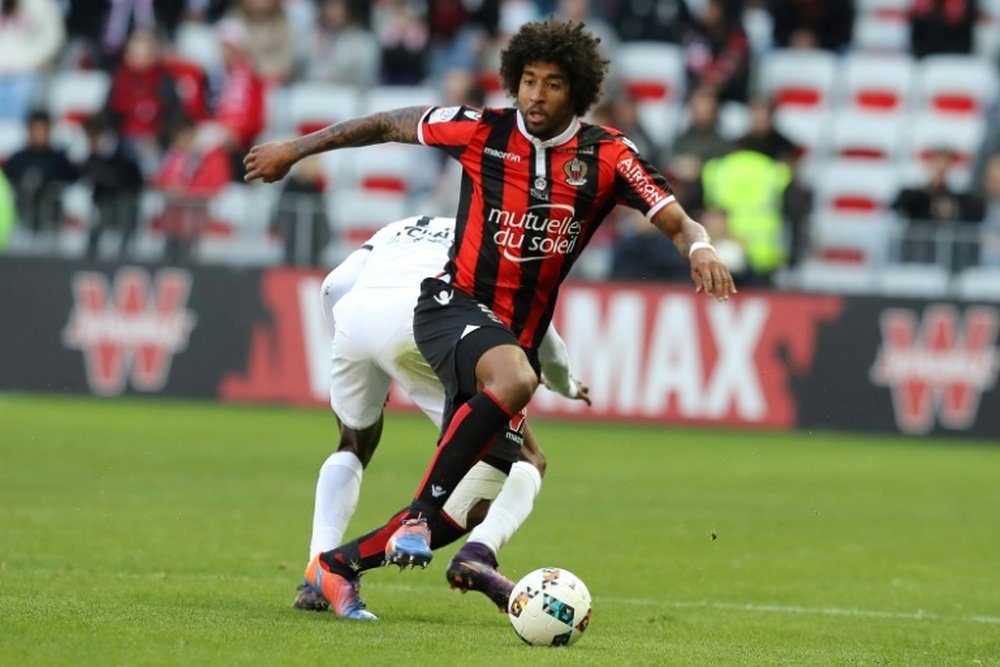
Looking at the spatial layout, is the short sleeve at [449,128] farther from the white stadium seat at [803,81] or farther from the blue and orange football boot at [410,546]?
the white stadium seat at [803,81]

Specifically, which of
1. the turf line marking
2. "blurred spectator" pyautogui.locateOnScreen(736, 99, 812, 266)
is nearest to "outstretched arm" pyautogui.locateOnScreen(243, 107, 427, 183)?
the turf line marking

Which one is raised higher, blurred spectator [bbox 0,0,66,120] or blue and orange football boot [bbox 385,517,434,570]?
blurred spectator [bbox 0,0,66,120]

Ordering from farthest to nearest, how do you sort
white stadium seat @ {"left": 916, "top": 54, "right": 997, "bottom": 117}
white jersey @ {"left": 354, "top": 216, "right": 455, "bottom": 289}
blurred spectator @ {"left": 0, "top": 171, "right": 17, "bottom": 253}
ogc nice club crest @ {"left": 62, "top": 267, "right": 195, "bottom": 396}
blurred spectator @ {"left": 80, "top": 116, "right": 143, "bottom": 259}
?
white stadium seat @ {"left": 916, "top": 54, "right": 997, "bottom": 117} < blurred spectator @ {"left": 0, "top": 171, "right": 17, "bottom": 253} < blurred spectator @ {"left": 80, "top": 116, "right": 143, "bottom": 259} < ogc nice club crest @ {"left": 62, "top": 267, "right": 195, "bottom": 396} < white jersey @ {"left": 354, "top": 216, "right": 455, "bottom": 289}

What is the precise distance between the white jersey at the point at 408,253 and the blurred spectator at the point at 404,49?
13.7 m

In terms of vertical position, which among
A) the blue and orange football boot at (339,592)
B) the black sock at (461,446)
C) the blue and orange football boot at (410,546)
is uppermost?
the black sock at (461,446)

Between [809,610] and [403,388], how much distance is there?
2.11m

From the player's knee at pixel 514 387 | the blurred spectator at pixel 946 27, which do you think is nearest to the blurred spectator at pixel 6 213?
the blurred spectator at pixel 946 27

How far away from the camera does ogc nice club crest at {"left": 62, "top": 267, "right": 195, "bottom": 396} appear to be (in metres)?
19.1

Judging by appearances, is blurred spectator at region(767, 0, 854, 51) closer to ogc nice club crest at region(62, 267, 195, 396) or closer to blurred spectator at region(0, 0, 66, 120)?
ogc nice club crest at region(62, 267, 195, 396)

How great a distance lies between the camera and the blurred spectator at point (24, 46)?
22.9 metres

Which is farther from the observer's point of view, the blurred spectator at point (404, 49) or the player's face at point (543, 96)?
the blurred spectator at point (404, 49)

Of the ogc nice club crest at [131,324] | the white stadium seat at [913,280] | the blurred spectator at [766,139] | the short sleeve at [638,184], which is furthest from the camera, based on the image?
the blurred spectator at [766,139]

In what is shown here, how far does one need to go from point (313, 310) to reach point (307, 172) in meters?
2.01

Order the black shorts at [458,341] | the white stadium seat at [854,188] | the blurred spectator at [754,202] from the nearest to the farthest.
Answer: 1. the black shorts at [458,341]
2. the blurred spectator at [754,202]
3. the white stadium seat at [854,188]
